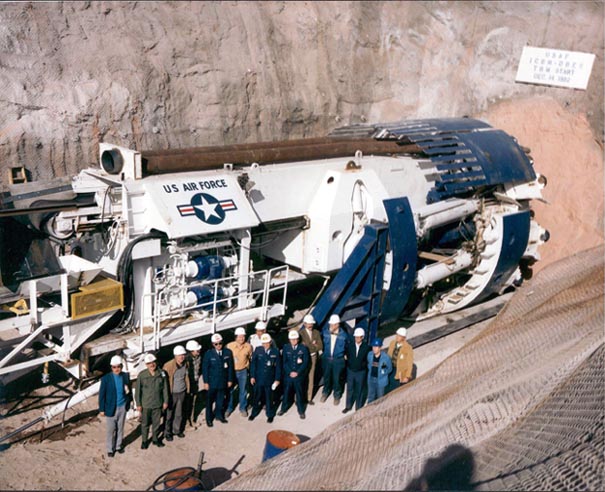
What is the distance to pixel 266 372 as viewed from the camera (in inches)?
349

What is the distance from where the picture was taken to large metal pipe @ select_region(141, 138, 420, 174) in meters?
9.14

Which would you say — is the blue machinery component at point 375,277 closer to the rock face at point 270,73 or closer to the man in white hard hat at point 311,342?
the man in white hard hat at point 311,342

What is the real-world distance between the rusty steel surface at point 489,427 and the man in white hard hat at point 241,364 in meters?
3.38

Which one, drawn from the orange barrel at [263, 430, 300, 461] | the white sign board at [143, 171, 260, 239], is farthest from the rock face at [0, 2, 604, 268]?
the orange barrel at [263, 430, 300, 461]

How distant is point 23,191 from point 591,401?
22.6 feet

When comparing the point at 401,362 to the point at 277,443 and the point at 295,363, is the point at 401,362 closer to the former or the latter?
the point at 295,363

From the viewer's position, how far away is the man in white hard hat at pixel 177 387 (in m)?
8.32

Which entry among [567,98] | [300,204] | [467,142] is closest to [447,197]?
[467,142]

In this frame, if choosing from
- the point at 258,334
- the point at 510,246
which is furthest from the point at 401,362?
the point at 510,246

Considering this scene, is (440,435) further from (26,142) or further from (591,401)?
(26,142)

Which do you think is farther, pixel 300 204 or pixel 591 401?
pixel 300 204

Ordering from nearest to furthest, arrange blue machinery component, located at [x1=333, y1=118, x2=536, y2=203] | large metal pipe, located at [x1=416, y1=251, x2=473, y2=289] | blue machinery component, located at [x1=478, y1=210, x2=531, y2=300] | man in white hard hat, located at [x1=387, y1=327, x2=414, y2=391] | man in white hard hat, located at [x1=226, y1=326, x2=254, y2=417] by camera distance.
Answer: man in white hard hat, located at [x1=226, y1=326, x2=254, y2=417], man in white hard hat, located at [x1=387, y1=327, x2=414, y2=391], large metal pipe, located at [x1=416, y1=251, x2=473, y2=289], blue machinery component, located at [x1=333, y1=118, x2=536, y2=203], blue machinery component, located at [x1=478, y1=210, x2=531, y2=300]

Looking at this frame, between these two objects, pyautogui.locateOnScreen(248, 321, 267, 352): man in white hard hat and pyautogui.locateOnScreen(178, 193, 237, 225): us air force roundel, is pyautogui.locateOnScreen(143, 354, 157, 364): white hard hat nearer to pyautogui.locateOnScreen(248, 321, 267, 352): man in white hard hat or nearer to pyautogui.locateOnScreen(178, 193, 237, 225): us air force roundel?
pyautogui.locateOnScreen(248, 321, 267, 352): man in white hard hat

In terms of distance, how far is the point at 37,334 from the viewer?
8062 mm
